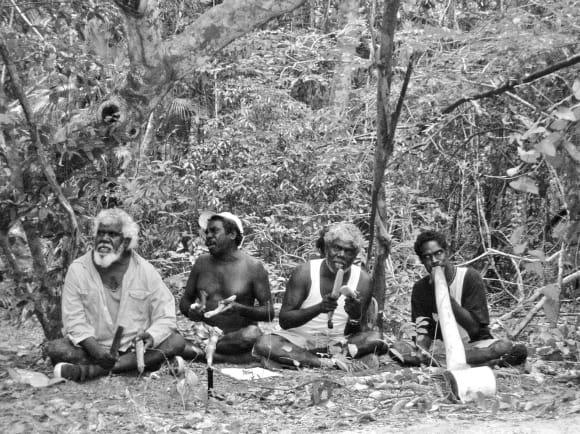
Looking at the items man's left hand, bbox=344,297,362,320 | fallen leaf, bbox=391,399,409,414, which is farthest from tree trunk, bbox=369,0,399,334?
fallen leaf, bbox=391,399,409,414

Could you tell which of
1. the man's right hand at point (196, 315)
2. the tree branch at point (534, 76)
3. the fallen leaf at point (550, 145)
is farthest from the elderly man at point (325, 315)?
the fallen leaf at point (550, 145)

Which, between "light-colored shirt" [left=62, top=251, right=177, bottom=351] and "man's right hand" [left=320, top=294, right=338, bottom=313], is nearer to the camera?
"light-colored shirt" [left=62, top=251, right=177, bottom=351]

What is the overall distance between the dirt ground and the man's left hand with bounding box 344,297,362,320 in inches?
21.3

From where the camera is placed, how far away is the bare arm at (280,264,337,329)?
254 inches

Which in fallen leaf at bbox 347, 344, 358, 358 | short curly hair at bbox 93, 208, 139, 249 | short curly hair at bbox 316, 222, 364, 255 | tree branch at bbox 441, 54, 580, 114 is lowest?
fallen leaf at bbox 347, 344, 358, 358

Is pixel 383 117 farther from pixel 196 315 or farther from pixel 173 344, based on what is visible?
pixel 173 344

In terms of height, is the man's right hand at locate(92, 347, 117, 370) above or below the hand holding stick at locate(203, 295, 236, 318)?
below

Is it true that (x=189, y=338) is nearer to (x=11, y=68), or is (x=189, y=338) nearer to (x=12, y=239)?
(x=12, y=239)

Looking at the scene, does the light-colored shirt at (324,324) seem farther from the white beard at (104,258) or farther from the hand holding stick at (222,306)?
the white beard at (104,258)

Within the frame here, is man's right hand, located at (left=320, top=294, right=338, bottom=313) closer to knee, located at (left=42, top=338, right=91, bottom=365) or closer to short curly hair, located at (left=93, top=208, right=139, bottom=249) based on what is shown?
short curly hair, located at (left=93, top=208, right=139, bottom=249)

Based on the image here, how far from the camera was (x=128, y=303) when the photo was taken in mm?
6238

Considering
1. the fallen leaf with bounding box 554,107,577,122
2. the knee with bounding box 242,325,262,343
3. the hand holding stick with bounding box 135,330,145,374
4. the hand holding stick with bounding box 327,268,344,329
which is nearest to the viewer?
the fallen leaf with bounding box 554,107,577,122

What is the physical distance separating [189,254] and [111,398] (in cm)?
459

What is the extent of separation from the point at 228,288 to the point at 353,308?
1085 mm
